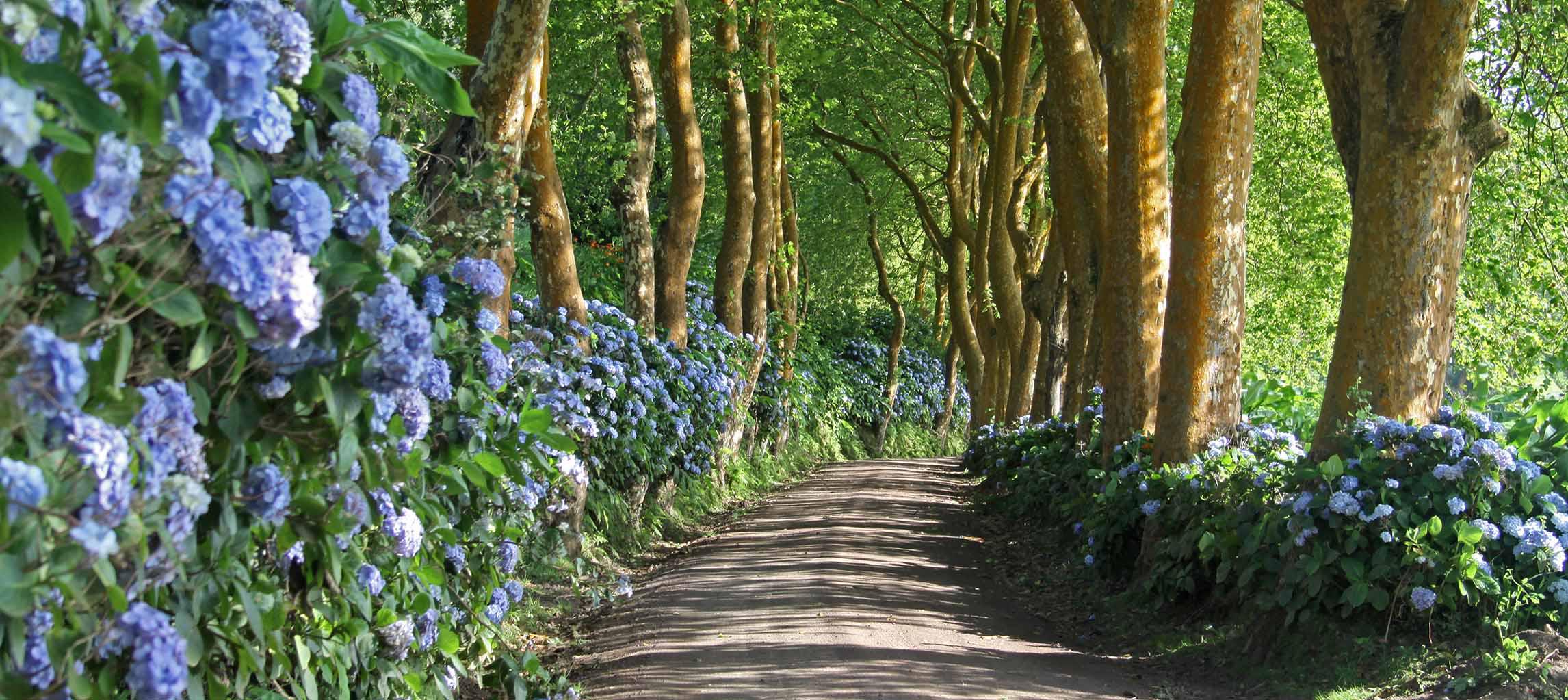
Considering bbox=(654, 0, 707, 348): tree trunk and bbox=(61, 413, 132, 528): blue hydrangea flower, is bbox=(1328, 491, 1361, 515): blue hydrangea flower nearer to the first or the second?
bbox=(61, 413, 132, 528): blue hydrangea flower

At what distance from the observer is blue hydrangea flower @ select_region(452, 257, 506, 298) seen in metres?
4.33

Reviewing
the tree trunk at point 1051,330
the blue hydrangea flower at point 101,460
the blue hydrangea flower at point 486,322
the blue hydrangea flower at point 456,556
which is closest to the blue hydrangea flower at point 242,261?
the blue hydrangea flower at point 101,460

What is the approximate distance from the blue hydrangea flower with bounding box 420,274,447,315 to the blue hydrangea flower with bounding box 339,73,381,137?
2.21ft

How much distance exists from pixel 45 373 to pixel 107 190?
0.32m

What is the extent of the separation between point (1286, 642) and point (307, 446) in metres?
5.52

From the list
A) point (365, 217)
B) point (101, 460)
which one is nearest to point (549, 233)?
point (365, 217)

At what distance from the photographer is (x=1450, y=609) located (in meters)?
6.54

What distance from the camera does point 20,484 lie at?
216cm

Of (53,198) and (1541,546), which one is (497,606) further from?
(1541,546)

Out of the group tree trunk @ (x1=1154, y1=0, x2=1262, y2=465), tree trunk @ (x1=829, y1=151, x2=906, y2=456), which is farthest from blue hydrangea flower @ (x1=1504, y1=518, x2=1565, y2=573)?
tree trunk @ (x1=829, y1=151, x2=906, y2=456)

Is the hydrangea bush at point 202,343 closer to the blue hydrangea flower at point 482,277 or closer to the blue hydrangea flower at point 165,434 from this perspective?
the blue hydrangea flower at point 165,434

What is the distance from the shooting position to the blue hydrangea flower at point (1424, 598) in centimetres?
634

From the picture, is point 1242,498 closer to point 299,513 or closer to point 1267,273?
point 299,513

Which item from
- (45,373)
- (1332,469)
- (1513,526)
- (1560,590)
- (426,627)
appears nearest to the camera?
(45,373)
